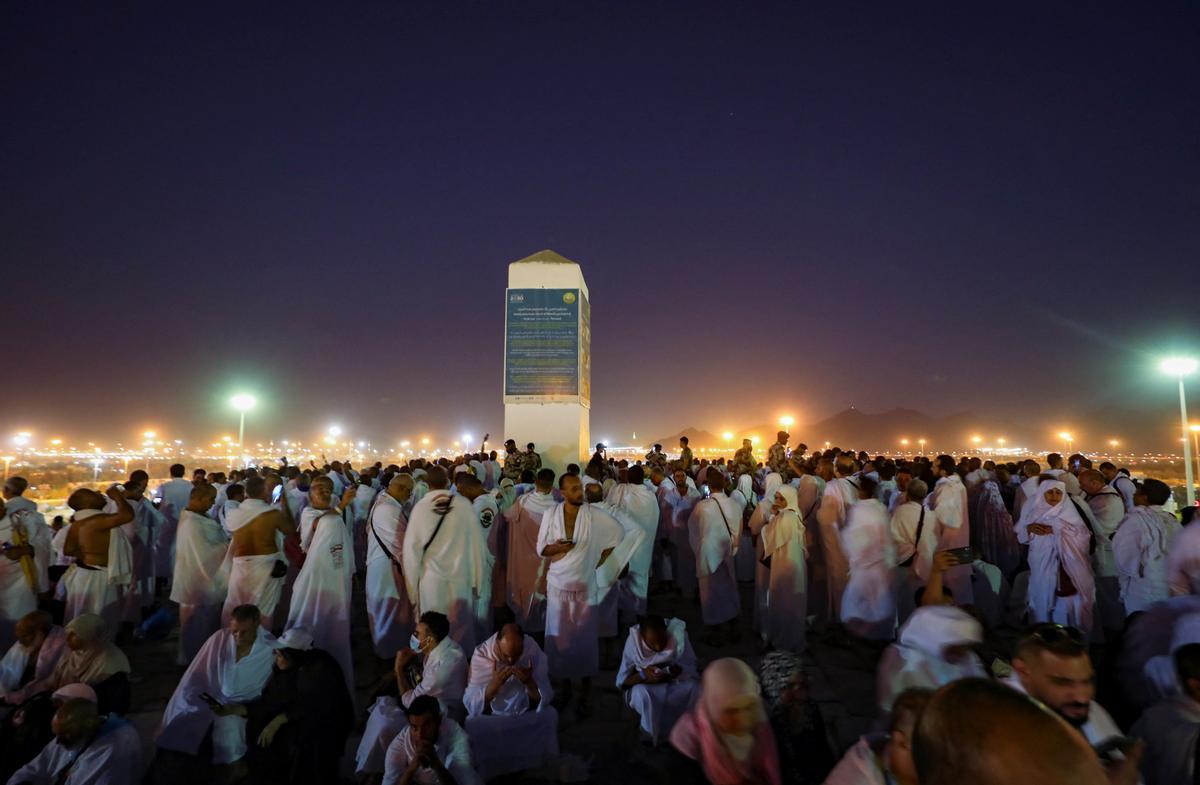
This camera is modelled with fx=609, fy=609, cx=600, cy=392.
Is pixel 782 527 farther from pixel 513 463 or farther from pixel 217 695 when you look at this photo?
pixel 513 463

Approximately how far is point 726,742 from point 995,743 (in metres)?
1.75

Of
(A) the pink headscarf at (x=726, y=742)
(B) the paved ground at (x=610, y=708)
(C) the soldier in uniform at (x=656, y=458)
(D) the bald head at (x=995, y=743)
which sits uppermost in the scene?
(C) the soldier in uniform at (x=656, y=458)

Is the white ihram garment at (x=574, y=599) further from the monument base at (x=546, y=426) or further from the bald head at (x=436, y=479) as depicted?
the monument base at (x=546, y=426)

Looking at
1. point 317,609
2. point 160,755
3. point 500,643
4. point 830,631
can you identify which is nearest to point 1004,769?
point 500,643

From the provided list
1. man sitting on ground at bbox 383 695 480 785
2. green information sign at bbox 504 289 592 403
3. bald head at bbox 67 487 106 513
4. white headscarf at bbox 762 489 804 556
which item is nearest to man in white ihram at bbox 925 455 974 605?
white headscarf at bbox 762 489 804 556

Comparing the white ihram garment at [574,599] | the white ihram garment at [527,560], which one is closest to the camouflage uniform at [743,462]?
the white ihram garment at [527,560]

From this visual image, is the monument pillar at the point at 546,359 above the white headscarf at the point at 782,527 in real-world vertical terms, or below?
above

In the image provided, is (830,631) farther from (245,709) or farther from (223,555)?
(223,555)

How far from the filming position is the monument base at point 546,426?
521 inches

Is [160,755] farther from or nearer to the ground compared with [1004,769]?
nearer to the ground

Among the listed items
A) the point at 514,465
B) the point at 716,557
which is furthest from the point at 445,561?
the point at 514,465

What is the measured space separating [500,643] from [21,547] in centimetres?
497

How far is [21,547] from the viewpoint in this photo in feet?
18.7

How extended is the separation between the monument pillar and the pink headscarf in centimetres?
1032
